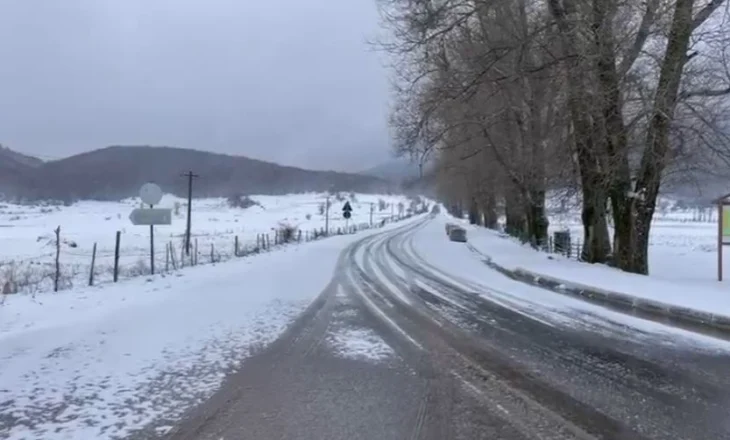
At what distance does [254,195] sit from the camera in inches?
7741

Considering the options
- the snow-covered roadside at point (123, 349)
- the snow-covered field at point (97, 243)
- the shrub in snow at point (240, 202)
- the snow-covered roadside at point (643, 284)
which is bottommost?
the snow-covered field at point (97, 243)

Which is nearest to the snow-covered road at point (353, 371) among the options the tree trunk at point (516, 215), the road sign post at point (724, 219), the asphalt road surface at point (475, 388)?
the asphalt road surface at point (475, 388)

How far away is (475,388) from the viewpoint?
6.63 metres

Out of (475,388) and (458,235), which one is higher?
(458,235)

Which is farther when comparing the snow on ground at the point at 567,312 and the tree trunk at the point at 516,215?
the tree trunk at the point at 516,215

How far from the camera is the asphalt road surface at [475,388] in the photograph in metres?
5.38

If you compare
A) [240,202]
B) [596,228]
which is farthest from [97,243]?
[240,202]

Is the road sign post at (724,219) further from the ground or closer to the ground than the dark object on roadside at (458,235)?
further from the ground

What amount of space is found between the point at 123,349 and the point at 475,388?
15.8ft

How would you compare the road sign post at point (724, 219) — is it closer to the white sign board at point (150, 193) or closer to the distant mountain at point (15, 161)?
the white sign board at point (150, 193)

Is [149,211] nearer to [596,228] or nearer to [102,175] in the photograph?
[596,228]

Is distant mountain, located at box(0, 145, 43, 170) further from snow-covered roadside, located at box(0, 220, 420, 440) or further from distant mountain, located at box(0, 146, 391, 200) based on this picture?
snow-covered roadside, located at box(0, 220, 420, 440)

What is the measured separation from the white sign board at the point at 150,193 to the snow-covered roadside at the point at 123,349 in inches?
224

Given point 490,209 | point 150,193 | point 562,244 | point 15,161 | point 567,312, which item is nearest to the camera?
point 567,312
